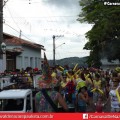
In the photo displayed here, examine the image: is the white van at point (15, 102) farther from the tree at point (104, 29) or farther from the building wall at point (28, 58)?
the building wall at point (28, 58)

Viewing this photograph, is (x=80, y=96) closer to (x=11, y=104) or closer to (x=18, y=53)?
(x=11, y=104)

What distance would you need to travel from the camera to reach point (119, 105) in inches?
379

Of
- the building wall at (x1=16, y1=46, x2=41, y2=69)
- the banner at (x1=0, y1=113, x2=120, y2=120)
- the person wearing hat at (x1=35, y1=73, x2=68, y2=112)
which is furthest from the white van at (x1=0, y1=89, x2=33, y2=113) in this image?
the building wall at (x1=16, y1=46, x2=41, y2=69)

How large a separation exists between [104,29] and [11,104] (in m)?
28.8

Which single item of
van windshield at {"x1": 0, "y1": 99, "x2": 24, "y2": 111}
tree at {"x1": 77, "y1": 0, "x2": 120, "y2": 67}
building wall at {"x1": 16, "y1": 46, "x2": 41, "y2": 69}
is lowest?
van windshield at {"x1": 0, "y1": 99, "x2": 24, "y2": 111}

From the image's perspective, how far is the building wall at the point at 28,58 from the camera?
46188 millimetres

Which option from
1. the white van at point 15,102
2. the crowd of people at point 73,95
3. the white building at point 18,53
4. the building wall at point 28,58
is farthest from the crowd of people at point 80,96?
the building wall at point 28,58

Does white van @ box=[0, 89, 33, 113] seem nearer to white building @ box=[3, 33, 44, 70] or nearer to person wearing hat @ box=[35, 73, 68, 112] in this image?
person wearing hat @ box=[35, 73, 68, 112]

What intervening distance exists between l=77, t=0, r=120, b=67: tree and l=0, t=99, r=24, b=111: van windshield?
91.1 ft

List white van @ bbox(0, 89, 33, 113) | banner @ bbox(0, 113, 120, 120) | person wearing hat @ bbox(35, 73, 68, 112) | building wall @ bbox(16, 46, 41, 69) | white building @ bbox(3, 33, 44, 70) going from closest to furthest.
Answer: banner @ bbox(0, 113, 120, 120), person wearing hat @ bbox(35, 73, 68, 112), white van @ bbox(0, 89, 33, 113), white building @ bbox(3, 33, 44, 70), building wall @ bbox(16, 46, 41, 69)

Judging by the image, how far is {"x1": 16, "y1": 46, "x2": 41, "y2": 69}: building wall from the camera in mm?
46188

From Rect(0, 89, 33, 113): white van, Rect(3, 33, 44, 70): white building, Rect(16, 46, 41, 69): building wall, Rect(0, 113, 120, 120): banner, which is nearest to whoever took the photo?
Rect(0, 113, 120, 120): banner

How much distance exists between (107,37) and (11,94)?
30.1 m

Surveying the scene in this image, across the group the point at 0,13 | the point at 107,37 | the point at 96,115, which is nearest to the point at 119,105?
the point at 96,115
